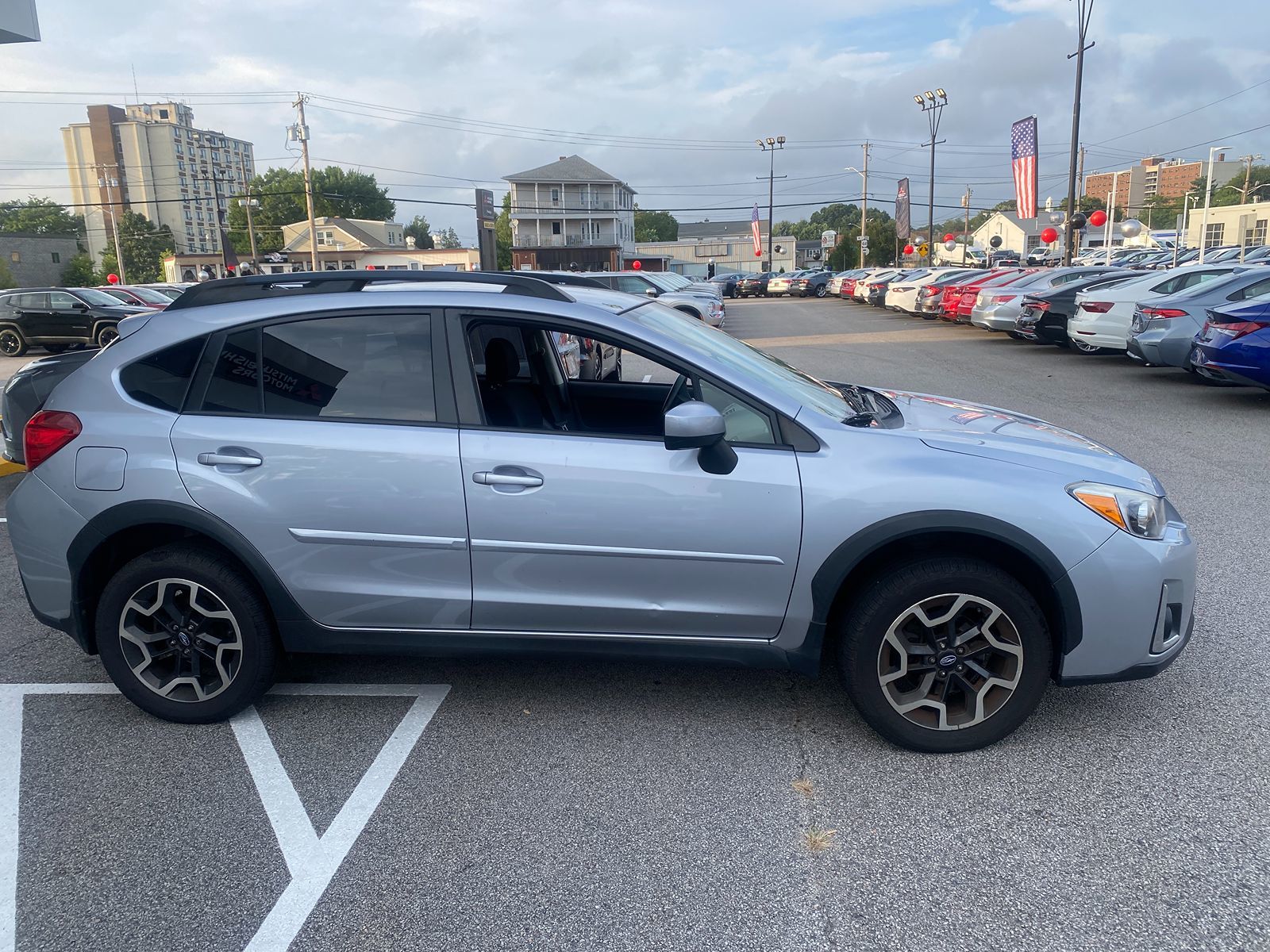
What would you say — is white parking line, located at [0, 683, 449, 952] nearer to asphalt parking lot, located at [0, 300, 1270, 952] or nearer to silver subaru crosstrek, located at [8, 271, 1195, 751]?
asphalt parking lot, located at [0, 300, 1270, 952]

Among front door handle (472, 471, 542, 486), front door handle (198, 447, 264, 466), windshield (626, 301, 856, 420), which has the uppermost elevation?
windshield (626, 301, 856, 420)

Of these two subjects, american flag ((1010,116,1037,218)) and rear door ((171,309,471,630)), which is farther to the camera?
american flag ((1010,116,1037,218))

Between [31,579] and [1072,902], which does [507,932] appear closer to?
[1072,902]

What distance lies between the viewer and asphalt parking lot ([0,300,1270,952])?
263 cm

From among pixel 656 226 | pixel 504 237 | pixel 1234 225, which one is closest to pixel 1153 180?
pixel 656 226

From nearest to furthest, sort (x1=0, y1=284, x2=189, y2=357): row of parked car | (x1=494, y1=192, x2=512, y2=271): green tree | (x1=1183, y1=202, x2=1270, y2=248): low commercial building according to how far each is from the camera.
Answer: (x1=0, y1=284, x2=189, y2=357): row of parked car, (x1=1183, y1=202, x2=1270, y2=248): low commercial building, (x1=494, y1=192, x2=512, y2=271): green tree

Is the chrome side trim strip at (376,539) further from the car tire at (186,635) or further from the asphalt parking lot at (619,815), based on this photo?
the asphalt parking lot at (619,815)

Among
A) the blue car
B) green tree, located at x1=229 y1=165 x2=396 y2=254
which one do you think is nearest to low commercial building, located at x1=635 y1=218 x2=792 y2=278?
green tree, located at x1=229 y1=165 x2=396 y2=254

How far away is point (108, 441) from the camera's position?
12.1 ft

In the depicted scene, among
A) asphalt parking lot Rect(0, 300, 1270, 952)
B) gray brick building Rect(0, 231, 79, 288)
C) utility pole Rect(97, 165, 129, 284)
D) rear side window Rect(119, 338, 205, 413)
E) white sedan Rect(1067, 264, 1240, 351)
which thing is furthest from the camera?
gray brick building Rect(0, 231, 79, 288)

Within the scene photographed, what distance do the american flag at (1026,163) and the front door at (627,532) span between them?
32473 millimetres

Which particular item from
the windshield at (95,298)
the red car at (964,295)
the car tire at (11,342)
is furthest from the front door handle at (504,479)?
the car tire at (11,342)

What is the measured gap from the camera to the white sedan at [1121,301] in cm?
1496

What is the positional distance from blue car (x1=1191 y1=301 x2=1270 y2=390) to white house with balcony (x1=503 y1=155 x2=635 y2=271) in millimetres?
72292
